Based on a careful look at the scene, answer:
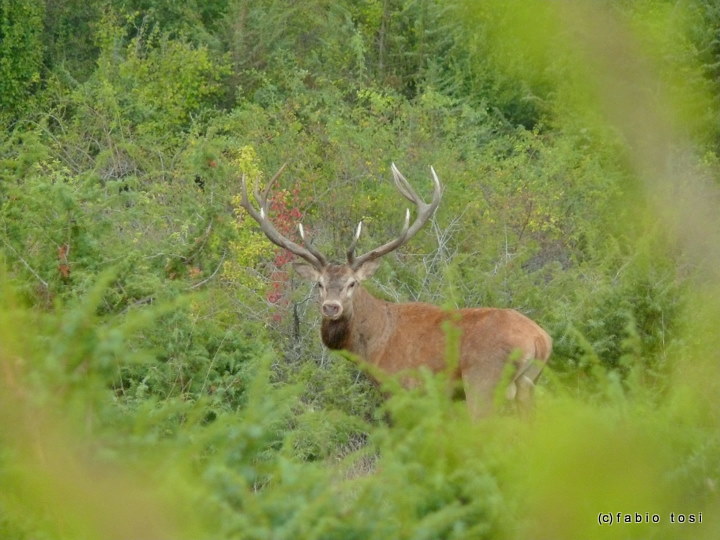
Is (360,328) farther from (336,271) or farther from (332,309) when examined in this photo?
(336,271)

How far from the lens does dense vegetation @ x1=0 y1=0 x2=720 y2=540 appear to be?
6.42ft

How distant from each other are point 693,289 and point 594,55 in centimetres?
697

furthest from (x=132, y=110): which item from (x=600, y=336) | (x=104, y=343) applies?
(x=104, y=343)

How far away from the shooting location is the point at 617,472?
274 cm

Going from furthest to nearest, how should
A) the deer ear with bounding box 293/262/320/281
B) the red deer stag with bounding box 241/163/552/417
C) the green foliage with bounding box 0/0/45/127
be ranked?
the green foliage with bounding box 0/0/45/127 → the deer ear with bounding box 293/262/320/281 → the red deer stag with bounding box 241/163/552/417

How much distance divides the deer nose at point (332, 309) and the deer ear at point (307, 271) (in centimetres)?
46

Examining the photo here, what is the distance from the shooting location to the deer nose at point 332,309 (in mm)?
9008

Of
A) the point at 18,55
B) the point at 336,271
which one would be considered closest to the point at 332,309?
the point at 336,271

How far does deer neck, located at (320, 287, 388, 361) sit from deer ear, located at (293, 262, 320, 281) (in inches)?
15.7

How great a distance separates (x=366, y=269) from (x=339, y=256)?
11.5ft

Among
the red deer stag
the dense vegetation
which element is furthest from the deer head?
the dense vegetation

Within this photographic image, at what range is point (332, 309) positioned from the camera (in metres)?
9.02

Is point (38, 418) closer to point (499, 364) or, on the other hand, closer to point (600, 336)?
point (499, 364)

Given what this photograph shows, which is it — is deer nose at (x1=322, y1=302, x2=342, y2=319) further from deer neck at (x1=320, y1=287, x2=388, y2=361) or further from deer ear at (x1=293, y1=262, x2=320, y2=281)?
deer ear at (x1=293, y1=262, x2=320, y2=281)
